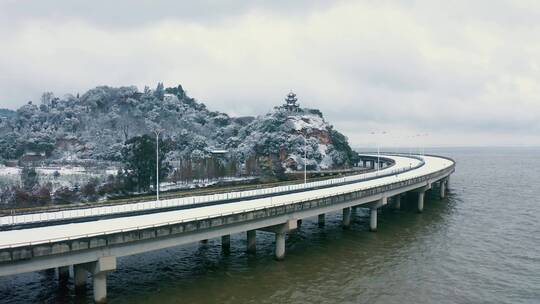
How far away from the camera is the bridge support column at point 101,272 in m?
33.5

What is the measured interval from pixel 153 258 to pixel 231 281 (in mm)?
12076

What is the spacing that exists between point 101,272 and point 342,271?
25.2 m

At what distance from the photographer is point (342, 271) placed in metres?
44.6

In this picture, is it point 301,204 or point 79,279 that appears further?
point 301,204

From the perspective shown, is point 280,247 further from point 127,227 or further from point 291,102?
point 291,102

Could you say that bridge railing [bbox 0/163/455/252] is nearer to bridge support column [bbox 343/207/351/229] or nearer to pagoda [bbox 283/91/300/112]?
bridge support column [bbox 343/207/351/229]

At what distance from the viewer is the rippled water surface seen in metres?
37.8

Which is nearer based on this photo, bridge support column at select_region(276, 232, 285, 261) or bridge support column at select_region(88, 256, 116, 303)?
bridge support column at select_region(88, 256, 116, 303)

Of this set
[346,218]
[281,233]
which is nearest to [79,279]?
[281,233]

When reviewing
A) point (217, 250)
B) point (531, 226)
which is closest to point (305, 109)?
point (531, 226)

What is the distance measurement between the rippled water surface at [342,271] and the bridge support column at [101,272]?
5.38ft

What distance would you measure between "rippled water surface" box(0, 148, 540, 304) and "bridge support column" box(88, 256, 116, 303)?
164 centimetres

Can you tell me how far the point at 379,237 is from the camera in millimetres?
58812

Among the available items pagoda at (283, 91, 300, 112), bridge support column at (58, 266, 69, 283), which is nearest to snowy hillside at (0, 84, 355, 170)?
pagoda at (283, 91, 300, 112)
